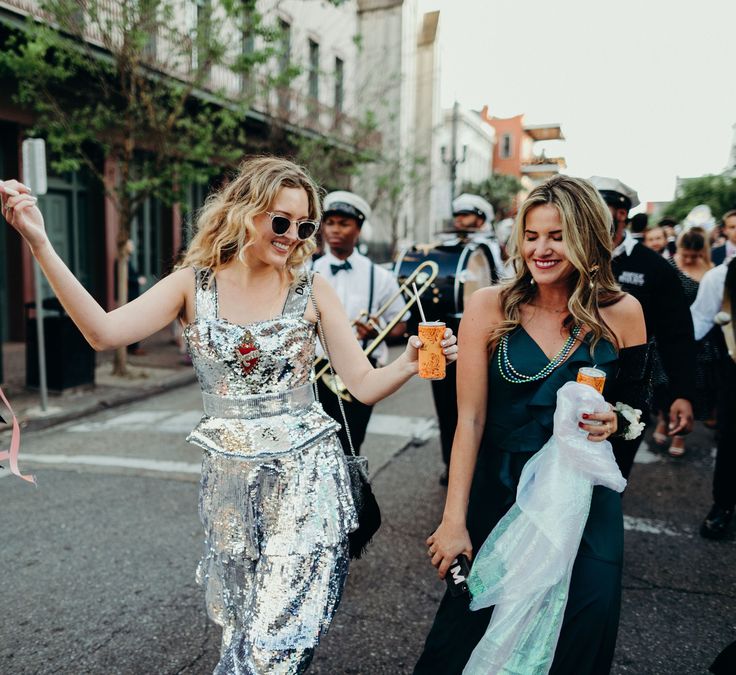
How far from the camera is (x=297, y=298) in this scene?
7.41ft

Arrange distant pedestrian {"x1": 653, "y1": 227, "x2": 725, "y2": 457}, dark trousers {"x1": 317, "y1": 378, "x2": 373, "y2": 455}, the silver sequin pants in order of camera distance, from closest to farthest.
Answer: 1. the silver sequin pants
2. dark trousers {"x1": 317, "y1": 378, "x2": 373, "y2": 455}
3. distant pedestrian {"x1": 653, "y1": 227, "x2": 725, "y2": 457}

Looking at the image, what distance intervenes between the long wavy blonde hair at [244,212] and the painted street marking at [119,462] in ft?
11.4

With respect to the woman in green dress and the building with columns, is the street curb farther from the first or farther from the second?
the woman in green dress

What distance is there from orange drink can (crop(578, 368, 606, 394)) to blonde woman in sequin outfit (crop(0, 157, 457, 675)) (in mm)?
377

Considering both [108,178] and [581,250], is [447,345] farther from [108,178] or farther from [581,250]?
[108,178]

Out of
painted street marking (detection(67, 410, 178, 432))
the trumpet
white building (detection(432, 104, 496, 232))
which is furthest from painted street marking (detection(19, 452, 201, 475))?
white building (detection(432, 104, 496, 232))

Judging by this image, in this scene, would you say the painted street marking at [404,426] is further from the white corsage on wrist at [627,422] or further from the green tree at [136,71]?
the white corsage on wrist at [627,422]

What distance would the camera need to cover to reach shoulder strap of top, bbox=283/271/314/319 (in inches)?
87.6

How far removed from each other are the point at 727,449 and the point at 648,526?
2.31 feet

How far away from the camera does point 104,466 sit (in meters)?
5.60

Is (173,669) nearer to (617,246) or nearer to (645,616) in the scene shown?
(645,616)

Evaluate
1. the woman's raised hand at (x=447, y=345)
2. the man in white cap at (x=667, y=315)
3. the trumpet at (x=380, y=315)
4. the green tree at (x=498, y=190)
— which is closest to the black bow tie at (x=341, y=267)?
the trumpet at (x=380, y=315)

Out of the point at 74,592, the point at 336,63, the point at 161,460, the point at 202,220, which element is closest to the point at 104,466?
the point at 161,460

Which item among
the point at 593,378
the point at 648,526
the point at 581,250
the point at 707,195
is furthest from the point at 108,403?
the point at 707,195
